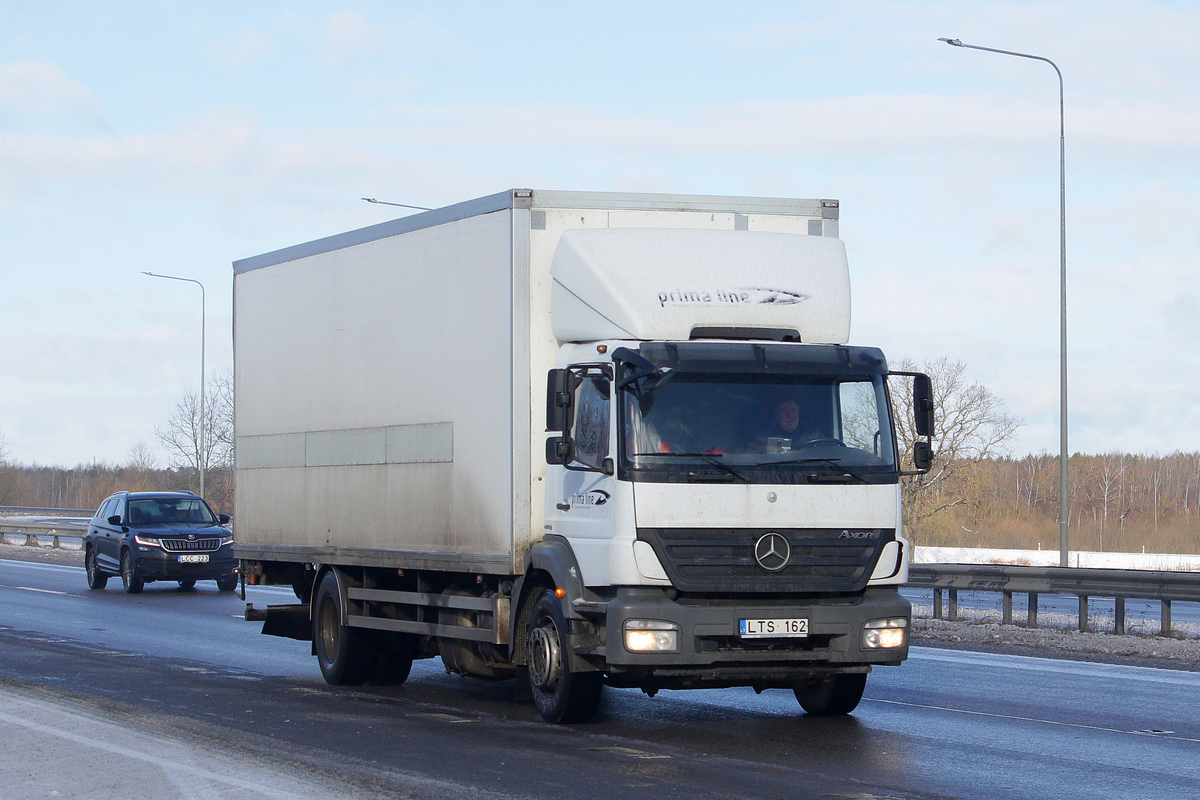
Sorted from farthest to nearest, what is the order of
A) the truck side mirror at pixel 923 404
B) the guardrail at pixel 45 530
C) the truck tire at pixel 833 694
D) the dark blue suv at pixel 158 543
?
the guardrail at pixel 45 530 → the dark blue suv at pixel 158 543 → the truck tire at pixel 833 694 → the truck side mirror at pixel 923 404

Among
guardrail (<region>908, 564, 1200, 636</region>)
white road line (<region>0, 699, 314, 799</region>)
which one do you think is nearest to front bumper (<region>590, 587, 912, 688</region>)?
white road line (<region>0, 699, 314, 799</region>)

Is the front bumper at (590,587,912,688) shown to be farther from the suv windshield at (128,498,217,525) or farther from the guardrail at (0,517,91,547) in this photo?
the guardrail at (0,517,91,547)

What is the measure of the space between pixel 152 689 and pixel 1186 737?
8067 mm

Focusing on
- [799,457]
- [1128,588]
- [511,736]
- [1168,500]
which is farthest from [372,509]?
[1168,500]

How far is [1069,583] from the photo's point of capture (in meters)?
17.9

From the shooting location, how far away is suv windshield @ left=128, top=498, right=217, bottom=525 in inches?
1130

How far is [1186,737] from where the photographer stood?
979cm

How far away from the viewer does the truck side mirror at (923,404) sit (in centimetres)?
1001

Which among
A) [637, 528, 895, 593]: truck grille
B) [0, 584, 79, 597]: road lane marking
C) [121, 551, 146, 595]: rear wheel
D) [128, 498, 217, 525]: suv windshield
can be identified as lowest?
[0, 584, 79, 597]: road lane marking

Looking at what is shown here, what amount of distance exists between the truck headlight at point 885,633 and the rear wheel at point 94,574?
22571 millimetres

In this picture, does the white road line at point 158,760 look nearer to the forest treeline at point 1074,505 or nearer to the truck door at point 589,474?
the truck door at point 589,474

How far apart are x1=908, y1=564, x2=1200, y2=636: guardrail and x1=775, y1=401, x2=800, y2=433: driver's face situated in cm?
801

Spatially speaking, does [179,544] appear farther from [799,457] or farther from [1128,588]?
[799,457]

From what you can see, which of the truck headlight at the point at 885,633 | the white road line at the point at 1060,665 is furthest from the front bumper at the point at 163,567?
the truck headlight at the point at 885,633
